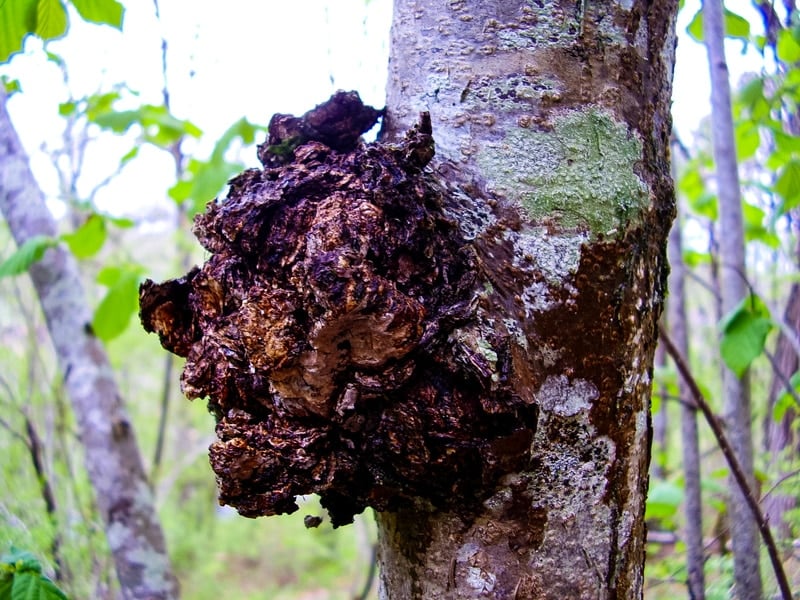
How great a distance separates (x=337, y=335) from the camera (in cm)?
52

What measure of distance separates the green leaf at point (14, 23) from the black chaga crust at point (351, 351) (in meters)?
0.49

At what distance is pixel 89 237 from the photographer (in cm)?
169

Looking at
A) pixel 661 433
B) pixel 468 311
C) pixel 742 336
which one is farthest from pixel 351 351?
pixel 661 433

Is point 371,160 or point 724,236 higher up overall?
point 724,236

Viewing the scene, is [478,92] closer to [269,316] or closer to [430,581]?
[269,316]

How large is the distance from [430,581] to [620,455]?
0.71 feet

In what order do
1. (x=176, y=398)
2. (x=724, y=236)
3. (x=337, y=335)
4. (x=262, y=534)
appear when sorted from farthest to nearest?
(x=262, y=534)
(x=176, y=398)
(x=724, y=236)
(x=337, y=335)

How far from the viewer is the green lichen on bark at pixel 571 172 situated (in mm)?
581

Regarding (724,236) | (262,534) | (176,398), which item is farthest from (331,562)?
(724,236)

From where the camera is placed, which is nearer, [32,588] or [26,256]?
[32,588]

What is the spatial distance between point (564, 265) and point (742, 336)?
0.79 m

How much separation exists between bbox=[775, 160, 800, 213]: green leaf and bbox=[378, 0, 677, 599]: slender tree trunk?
1103 mm

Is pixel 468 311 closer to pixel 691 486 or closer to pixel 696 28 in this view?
pixel 691 486

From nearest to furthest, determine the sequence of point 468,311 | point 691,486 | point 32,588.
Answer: point 468,311, point 32,588, point 691,486
